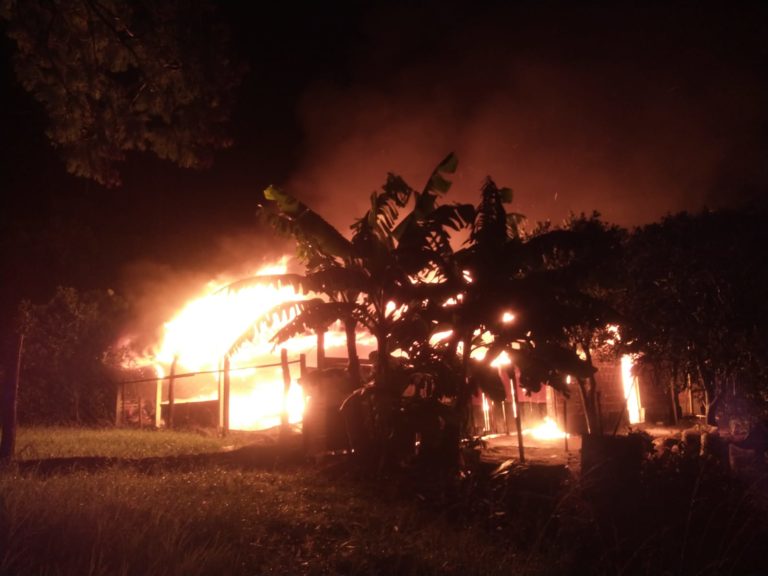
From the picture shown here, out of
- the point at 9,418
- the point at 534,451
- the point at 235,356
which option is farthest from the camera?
the point at 235,356

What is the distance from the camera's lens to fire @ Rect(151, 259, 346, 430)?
15445mm

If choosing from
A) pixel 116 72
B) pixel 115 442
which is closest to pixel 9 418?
pixel 115 442

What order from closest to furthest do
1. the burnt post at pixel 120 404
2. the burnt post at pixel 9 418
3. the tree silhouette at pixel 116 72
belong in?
the tree silhouette at pixel 116 72
the burnt post at pixel 9 418
the burnt post at pixel 120 404

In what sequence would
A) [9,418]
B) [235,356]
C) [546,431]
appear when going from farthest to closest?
[235,356] → [546,431] → [9,418]

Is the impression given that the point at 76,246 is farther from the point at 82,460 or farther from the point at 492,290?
A: the point at 492,290

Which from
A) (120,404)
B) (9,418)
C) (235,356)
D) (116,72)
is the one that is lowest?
(9,418)

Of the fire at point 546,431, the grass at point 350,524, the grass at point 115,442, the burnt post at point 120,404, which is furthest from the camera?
the burnt post at point 120,404

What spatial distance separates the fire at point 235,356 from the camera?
15.4 m

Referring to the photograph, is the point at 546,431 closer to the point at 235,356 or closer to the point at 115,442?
the point at 235,356

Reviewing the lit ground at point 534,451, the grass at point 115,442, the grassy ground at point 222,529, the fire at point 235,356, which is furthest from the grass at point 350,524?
the fire at point 235,356

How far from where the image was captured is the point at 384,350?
905 cm

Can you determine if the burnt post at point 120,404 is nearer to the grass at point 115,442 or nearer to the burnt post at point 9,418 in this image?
the grass at point 115,442

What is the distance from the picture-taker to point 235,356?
59.1ft

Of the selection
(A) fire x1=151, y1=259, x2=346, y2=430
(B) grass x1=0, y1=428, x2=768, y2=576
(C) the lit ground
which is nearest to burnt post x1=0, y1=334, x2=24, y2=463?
(B) grass x1=0, y1=428, x2=768, y2=576
